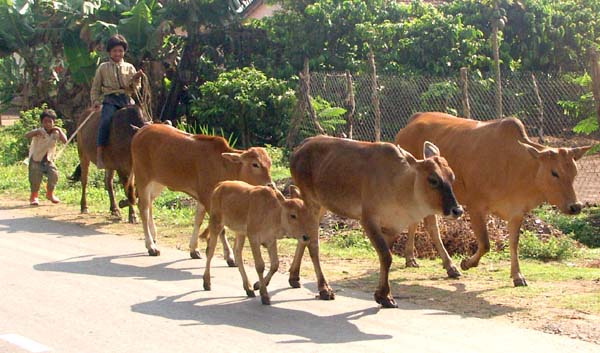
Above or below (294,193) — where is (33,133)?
below

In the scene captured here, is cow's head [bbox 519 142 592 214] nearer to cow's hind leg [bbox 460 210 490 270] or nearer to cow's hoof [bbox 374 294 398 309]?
cow's hind leg [bbox 460 210 490 270]

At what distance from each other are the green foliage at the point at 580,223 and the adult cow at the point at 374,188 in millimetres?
4596

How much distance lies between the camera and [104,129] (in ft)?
45.4

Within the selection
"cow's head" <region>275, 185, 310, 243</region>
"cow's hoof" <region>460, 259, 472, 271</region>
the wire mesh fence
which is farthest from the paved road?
the wire mesh fence

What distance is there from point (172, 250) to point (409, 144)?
124 inches

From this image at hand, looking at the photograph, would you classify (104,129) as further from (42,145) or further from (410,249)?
(410,249)

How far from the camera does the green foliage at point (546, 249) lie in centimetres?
1129

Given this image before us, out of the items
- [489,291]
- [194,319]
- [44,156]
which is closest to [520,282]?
[489,291]

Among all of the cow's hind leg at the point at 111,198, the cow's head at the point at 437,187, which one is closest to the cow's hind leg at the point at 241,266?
the cow's head at the point at 437,187

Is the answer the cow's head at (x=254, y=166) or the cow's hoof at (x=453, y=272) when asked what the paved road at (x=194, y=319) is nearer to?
the cow's head at (x=254, y=166)

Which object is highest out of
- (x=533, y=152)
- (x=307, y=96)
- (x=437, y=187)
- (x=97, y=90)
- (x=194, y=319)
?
(x=307, y=96)

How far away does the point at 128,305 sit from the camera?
28.1 ft

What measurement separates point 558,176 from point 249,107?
10893 millimetres

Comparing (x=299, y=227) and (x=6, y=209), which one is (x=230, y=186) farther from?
(x=6, y=209)
